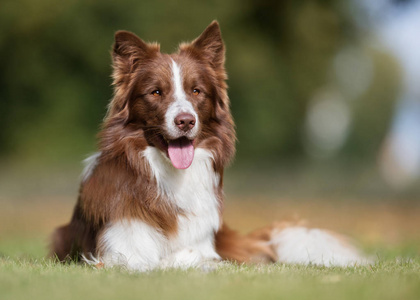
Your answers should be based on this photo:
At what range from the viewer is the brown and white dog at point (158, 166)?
618 centimetres

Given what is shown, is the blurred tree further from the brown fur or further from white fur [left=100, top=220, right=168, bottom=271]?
white fur [left=100, top=220, right=168, bottom=271]

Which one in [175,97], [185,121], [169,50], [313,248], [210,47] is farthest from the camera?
[169,50]

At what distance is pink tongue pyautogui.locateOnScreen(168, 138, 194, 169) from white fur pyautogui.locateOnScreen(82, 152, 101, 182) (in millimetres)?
820

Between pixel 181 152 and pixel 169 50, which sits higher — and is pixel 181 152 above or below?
below

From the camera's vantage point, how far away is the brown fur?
246 inches

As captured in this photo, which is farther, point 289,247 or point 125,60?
point 289,247

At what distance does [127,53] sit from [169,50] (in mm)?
16077

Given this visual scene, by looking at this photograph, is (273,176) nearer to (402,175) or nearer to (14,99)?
(402,175)

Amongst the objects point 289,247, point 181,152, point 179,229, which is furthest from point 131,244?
point 289,247

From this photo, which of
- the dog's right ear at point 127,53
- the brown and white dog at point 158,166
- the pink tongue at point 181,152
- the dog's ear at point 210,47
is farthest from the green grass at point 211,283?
the dog's ear at point 210,47

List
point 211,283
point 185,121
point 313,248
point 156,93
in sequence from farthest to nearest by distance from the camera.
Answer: point 313,248 → point 156,93 → point 185,121 → point 211,283

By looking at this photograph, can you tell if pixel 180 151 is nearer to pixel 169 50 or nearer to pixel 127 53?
pixel 127 53

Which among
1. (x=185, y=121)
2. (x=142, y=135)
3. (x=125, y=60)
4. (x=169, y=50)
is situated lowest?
(x=142, y=135)

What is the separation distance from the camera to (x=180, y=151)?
6367 millimetres
